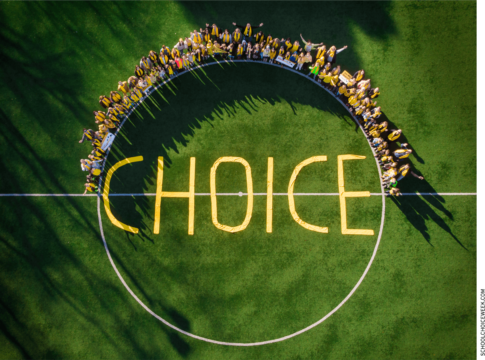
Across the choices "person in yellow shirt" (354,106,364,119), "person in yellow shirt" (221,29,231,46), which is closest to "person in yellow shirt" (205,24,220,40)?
"person in yellow shirt" (221,29,231,46)

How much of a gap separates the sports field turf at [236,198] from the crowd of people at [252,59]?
50 centimetres

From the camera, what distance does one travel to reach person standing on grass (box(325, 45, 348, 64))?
1245 centimetres

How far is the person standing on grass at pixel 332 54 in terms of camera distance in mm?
12453

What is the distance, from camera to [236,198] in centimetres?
1257

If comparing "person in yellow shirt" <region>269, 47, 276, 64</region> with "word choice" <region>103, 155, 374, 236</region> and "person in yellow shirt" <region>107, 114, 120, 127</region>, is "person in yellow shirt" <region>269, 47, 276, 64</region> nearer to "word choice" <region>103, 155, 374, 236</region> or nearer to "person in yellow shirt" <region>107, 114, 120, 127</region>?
"word choice" <region>103, 155, 374, 236</region>

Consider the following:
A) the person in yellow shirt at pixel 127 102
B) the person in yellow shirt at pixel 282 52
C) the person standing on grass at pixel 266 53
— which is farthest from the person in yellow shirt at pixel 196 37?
the person in yellow shirt at pixel 127 102

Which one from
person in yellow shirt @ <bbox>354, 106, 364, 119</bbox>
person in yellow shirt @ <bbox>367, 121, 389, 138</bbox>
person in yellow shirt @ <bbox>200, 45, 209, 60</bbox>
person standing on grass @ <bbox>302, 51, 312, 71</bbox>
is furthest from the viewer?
person in yellow shirt @ <bbox>200, 45, 209, 60</bbox>

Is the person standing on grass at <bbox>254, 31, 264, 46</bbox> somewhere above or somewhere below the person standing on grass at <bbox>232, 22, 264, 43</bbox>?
below

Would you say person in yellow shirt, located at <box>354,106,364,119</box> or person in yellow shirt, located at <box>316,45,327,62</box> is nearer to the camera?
person in yellow shirt, located at <box>354,106,364,119</box>

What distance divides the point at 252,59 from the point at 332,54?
3.59 m

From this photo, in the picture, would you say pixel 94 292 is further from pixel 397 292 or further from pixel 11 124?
pixel 397 292

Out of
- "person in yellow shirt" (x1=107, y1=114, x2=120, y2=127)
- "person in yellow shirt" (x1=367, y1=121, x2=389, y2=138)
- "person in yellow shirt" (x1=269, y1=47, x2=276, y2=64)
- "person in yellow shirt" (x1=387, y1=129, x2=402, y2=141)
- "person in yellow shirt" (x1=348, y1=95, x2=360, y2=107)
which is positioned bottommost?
"person in yellow shirt" (x1=387, y1=129, x2=402, y2=141)

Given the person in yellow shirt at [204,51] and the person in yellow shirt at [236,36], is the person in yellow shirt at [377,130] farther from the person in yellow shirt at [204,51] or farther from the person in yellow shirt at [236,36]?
the person in yellow shirt at [204,51]

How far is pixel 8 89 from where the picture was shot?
13.2 metres
